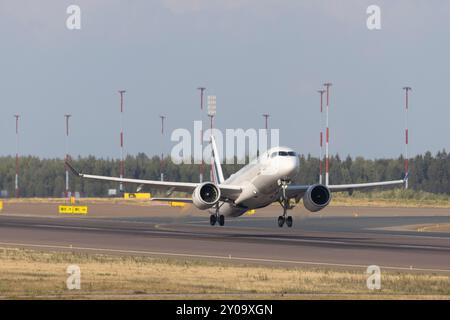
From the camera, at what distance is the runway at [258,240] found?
134ft

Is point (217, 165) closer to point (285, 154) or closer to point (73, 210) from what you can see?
point (73, 210)

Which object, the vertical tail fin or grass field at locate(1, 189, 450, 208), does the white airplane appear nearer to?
the vertical tail fin

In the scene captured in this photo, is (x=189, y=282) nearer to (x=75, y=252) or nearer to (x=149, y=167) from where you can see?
(x=75, y=252)

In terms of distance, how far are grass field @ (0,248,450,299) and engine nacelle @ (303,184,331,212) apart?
74.8 feet

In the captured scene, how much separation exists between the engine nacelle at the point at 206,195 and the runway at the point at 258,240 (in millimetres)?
1695

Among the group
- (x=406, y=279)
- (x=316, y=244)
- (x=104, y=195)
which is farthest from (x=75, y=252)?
(x=104, y=195)

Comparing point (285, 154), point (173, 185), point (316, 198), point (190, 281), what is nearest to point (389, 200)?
point (173, 185)

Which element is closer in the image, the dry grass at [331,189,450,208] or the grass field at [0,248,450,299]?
the grass field at [0,248,450,299]

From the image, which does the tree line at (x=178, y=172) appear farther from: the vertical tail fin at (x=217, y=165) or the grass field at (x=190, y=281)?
the grass field at (x=190, y=281)

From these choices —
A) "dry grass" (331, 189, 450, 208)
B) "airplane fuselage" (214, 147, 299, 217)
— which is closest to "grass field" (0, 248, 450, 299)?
"airplane fuselage" (214, 147, 299, 217)

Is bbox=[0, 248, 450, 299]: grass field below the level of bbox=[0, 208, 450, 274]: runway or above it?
above

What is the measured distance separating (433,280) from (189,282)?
7767 mm

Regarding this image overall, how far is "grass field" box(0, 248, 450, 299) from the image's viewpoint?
2745 cm
